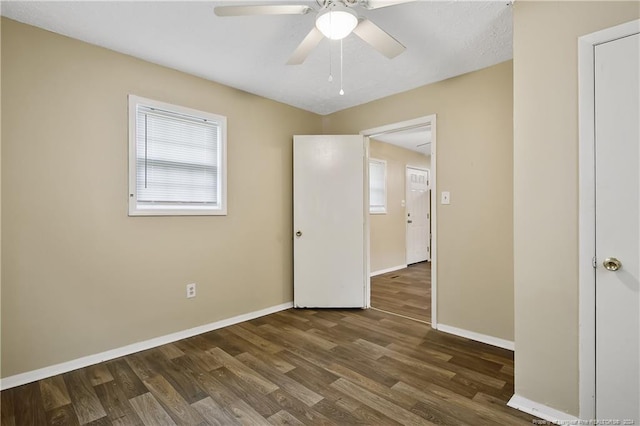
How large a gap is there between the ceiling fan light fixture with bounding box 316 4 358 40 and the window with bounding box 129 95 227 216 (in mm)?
1665

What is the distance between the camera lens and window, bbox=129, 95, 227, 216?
98.3 inches

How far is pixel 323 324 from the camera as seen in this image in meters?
3.07

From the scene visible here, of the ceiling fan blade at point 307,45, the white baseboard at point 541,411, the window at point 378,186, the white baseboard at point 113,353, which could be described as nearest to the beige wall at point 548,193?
the white baseboard at point 541,411

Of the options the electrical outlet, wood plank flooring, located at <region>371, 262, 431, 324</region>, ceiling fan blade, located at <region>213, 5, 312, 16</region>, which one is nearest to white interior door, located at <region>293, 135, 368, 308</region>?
wood plank flooring, located at <region>371, 262, 431, 324</region>

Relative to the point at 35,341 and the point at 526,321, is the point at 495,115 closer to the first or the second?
the point at 526,321

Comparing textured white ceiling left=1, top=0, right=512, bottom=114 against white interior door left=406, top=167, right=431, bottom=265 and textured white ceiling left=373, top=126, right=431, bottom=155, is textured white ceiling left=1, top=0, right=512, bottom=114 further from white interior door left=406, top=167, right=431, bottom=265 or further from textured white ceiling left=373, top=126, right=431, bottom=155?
white interior door left=406, top=167, right=431, bottom=265

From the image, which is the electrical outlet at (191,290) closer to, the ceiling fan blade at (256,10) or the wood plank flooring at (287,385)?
the wood plank flooring at (287,385)

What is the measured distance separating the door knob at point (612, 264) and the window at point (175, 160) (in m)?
2.81

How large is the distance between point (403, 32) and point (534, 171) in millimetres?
1277

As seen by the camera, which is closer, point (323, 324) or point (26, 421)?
point (26, 421)

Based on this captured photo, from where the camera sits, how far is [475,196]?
8.88 feet

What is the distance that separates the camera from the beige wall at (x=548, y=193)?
1.57 m

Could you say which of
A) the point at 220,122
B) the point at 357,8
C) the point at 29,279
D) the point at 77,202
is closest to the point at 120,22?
the point at 220,122

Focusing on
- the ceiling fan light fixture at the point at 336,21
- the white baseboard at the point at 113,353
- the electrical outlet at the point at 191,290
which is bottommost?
the white baseboard at the point at 113,353
